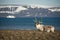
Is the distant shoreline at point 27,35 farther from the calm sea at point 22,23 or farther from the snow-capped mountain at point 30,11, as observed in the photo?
the snow-capped mountain at point 30,11

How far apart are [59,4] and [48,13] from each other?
6.6 inches

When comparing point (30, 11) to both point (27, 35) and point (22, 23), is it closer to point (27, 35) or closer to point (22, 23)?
point (22, 23)

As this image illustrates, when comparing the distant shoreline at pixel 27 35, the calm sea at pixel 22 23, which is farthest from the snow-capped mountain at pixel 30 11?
the distant shoreline at pixel 27 35

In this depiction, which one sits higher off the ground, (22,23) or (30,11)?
(30,11)

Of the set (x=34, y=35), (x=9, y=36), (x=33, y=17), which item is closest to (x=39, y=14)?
(x=33, y=17)

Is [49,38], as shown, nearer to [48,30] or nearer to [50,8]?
[48,30]

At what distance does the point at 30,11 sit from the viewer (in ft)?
8.54

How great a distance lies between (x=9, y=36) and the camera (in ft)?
8.38

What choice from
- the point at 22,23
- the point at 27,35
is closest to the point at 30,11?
the point at 22,23

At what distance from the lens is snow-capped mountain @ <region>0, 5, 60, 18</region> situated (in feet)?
8.52

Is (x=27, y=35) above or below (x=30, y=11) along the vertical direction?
below

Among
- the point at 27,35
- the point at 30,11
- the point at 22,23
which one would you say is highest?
the point at 30,11

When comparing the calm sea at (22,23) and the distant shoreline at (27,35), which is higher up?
the calm sea at (22,23)

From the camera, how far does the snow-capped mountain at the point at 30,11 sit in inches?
102
